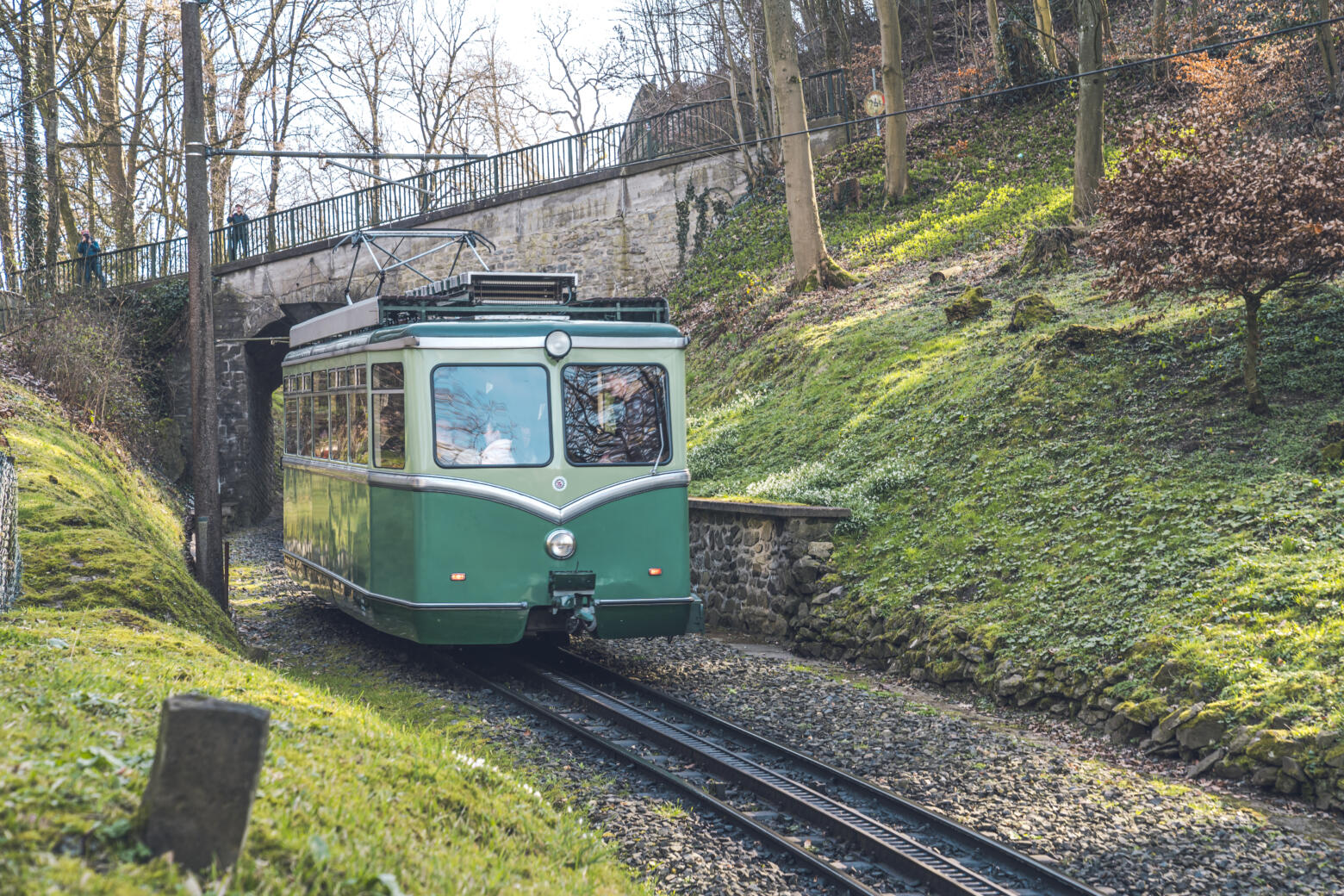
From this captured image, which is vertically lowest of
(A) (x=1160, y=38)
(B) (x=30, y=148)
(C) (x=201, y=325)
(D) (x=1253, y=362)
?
(D) (x=1253, y=362)

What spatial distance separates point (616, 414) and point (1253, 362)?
20.8 feet

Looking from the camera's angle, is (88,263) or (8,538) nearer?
(8,538)

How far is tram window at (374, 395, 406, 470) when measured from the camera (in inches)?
378

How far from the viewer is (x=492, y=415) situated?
377 inches

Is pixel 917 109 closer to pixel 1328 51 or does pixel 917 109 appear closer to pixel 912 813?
pixel 1328 51

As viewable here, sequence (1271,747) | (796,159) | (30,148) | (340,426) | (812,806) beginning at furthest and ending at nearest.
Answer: (30,148) < (796,159) < (340,426) < (1271,747) < (812,806)

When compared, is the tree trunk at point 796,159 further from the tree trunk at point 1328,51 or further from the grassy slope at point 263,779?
the grassy slope at point 263,779

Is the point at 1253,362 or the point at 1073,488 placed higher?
the point at 1253,362

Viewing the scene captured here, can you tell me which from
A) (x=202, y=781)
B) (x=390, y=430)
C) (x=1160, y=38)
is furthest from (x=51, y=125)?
(x=202, y=781)

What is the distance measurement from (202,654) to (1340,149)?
11.0 m

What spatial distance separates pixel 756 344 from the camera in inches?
838

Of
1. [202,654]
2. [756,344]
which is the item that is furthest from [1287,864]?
[756,344]

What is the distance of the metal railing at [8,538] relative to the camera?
767cm

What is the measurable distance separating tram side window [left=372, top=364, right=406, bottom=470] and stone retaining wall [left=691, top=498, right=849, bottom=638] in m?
4.61
